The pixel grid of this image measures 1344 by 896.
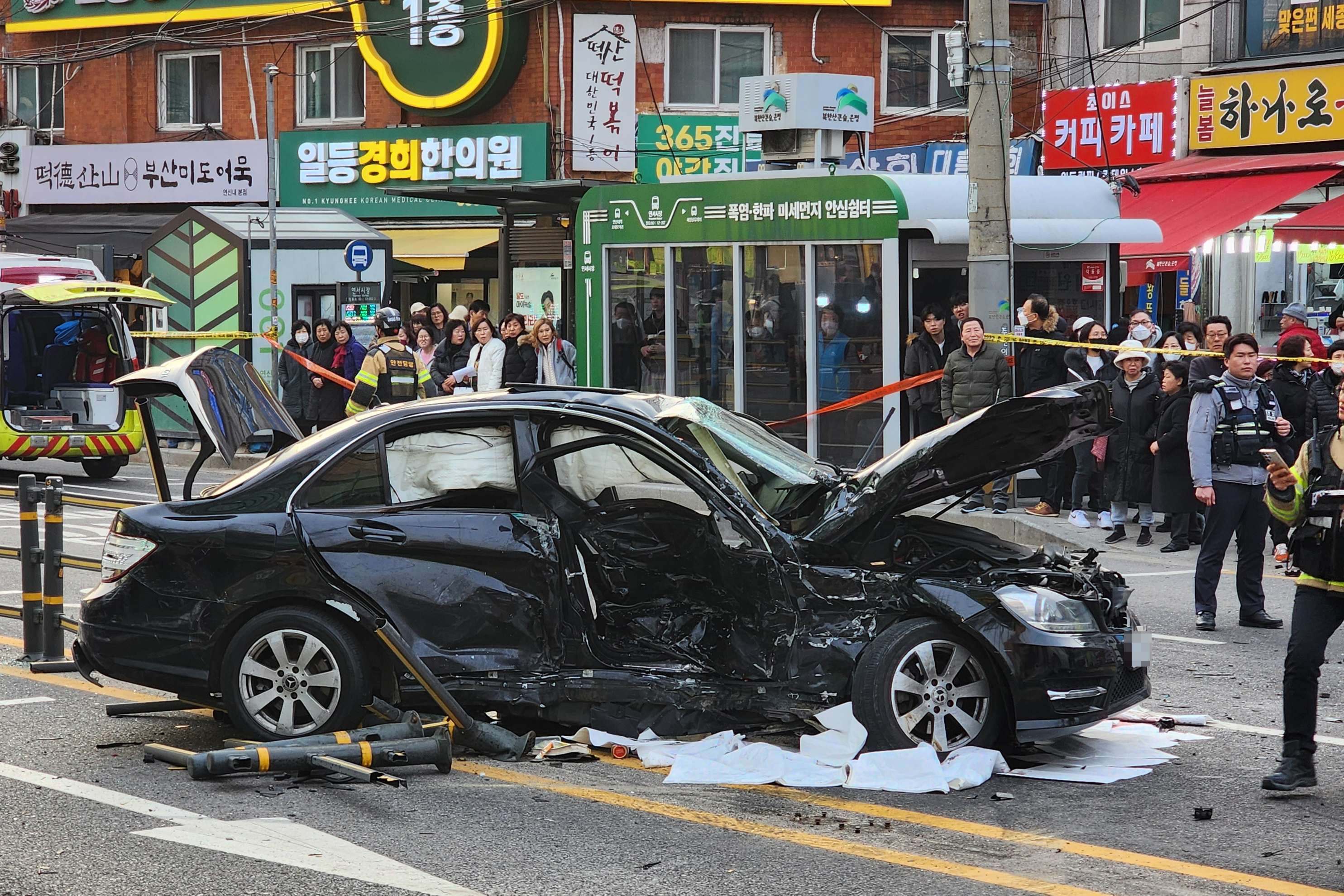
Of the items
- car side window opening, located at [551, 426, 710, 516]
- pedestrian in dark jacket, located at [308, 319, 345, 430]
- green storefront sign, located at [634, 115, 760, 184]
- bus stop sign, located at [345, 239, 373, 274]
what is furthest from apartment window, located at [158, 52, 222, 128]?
car side window opening, located at [551, 426, 710, 516]

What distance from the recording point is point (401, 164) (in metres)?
31.4

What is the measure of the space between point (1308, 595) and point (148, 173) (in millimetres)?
31000

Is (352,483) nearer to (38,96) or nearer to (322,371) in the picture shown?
(322,371)

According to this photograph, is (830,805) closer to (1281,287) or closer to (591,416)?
(591,416)

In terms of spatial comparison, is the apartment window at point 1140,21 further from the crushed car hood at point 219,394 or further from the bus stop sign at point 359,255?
the crushed car hood at point 219,394

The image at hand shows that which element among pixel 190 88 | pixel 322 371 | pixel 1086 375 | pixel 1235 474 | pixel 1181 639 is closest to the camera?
pixel 1181 639

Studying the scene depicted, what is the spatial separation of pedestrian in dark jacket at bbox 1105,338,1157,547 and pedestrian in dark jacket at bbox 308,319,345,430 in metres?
9.53

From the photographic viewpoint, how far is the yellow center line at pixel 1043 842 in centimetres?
504

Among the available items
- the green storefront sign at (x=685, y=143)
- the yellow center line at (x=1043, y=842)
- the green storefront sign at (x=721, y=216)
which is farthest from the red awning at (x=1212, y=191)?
the yellow center line at (x=1043, y=842)

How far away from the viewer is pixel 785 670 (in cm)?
650

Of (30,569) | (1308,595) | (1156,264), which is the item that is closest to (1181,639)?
(1308,595)

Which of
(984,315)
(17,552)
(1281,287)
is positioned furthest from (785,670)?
(1281,287)

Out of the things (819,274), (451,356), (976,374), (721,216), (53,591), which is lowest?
(53,591)

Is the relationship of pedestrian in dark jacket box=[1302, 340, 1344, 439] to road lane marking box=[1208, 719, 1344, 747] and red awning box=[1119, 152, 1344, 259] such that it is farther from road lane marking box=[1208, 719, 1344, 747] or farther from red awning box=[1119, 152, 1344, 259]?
red awning box=[1119, 152, 1344, 259]
